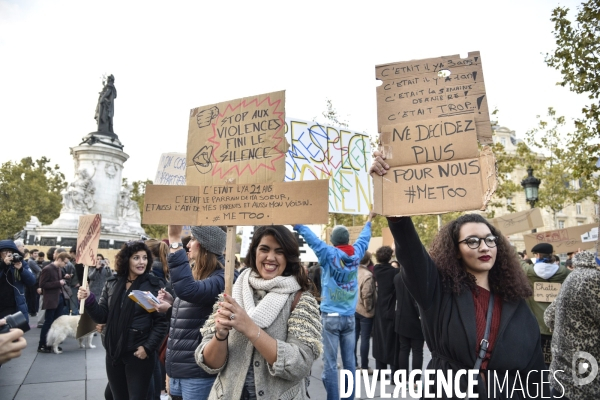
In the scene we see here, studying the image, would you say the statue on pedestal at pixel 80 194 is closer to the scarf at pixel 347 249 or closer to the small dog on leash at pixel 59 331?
the small dog on leash at pixel 59 331

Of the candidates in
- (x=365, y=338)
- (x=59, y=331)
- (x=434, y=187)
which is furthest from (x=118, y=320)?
(x=59, y=331)

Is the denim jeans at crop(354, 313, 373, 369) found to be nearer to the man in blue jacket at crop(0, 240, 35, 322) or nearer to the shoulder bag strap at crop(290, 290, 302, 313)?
the shoulder bag strap at crop(290, 290, 302, 313)

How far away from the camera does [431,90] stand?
2434 millimetres

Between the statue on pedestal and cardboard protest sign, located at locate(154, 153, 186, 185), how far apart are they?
19048 millimetres

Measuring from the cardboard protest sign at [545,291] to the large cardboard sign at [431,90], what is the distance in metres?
3.58

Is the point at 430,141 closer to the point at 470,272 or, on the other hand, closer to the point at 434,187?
the point at 434,187

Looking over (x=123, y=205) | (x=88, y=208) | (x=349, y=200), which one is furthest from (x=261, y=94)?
(x=123, y=205)

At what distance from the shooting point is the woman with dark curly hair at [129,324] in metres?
3.54

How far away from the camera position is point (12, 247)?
228 inches

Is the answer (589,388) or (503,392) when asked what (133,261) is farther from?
(589,388)

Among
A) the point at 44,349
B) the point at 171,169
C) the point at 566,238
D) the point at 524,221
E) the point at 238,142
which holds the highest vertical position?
the point at 171,169

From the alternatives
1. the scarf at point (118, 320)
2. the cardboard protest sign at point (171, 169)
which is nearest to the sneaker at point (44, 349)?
the cardboard protest sign at point (171, 169)

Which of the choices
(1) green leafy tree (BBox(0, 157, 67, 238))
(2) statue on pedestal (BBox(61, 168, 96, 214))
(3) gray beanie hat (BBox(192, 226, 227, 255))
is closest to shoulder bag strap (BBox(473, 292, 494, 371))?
(3) gray beanie hat (BBox(192, 226, 227, 255))

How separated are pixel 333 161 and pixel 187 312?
2.97m
